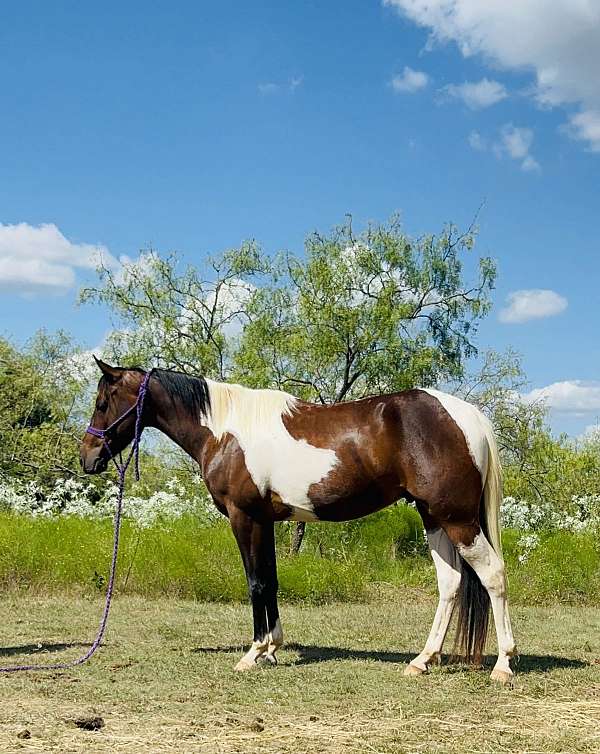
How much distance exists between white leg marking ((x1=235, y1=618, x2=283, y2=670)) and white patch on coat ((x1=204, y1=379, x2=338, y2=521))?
2.59 ft

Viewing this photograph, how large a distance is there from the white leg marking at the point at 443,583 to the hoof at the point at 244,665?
102 cm

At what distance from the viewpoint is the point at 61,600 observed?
8.55 m

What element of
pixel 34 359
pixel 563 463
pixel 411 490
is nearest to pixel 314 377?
pixel 563 463

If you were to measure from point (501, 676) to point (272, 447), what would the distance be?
6.40 ft

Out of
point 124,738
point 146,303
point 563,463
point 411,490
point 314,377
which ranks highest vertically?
point 146,303

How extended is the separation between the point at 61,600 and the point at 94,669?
352 cm

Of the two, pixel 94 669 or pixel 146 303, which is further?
pixel 146 303

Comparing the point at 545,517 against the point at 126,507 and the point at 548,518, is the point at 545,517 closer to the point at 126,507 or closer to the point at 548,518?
the point at 548,518

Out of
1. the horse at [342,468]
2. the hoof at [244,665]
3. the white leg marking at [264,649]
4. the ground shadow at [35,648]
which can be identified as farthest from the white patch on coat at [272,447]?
the ground shadow at [35,648]

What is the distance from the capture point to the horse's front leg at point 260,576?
5426 mm

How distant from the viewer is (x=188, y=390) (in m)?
5.71

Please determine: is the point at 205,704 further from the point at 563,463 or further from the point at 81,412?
the point at 81,412

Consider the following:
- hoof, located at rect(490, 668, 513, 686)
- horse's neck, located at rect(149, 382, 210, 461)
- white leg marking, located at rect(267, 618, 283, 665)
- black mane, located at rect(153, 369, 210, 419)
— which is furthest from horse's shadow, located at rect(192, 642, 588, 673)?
black mane, located at rect(153, 369, 210, 419)

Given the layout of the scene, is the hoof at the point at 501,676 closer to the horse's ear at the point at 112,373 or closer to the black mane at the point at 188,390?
the black mane at the point at 188,390
